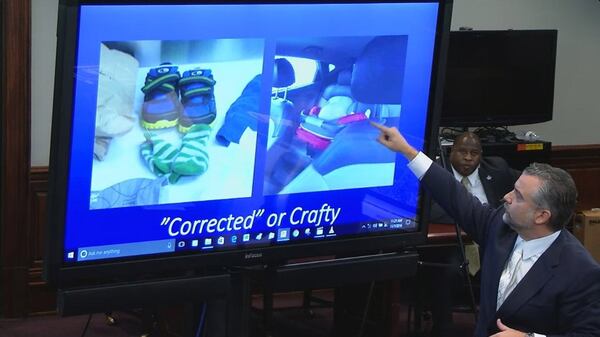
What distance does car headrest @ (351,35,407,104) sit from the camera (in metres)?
3.70

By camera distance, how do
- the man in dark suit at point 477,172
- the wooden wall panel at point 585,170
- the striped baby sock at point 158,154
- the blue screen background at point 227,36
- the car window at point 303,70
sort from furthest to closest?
the wooden wall panel at point 585,170 < the man in dark suit at point 477,172 < the car window at point 303,70 < the striped baby sock at point 158,154 < the blue screen background at point 227,36

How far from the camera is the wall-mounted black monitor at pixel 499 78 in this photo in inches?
259

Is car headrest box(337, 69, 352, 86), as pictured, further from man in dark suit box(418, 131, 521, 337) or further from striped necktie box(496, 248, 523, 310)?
man in dark suit box(418, 131, 521, 337)

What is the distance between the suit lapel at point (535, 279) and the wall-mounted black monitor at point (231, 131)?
23.8 inches

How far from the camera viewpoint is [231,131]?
3.50 metres

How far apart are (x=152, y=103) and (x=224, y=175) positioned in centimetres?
39

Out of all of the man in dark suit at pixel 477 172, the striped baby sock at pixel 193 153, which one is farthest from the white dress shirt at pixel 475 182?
the striped baby sock at pixel 193 153

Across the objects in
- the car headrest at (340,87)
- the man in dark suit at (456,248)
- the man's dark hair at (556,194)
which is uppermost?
the car headrest at (340,87)

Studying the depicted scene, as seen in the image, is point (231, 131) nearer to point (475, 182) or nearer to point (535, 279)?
point (535, 279)

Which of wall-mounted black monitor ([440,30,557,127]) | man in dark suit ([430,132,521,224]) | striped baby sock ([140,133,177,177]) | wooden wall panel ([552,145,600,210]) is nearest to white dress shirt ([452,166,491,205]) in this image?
man in dark suit ([430,132,521,224])

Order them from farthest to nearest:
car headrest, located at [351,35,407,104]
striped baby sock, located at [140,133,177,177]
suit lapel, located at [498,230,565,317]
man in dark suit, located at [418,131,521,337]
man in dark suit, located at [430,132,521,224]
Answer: man in dark suit, located at [430,132,521,224] < man in dark suit, located at [418,131,521,337] < car headrest, located at [351,35,407,104] < suit lapel, located at [498,230,565,317] < striped baby sock, located at [140,133,177,177]

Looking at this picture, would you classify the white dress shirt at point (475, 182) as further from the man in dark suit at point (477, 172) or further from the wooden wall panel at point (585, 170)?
the wooden wall panel at point (585, 170)

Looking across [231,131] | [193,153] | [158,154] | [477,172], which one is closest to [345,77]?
[231,131]

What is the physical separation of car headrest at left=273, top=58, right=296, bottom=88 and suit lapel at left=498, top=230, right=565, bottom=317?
3.52 feet
